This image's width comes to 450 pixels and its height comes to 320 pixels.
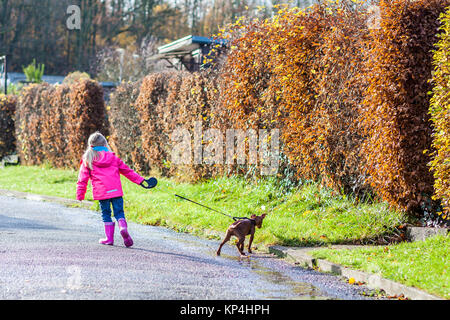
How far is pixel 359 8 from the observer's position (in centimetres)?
1002

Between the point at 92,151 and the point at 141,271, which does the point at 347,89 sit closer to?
the point at 92,151

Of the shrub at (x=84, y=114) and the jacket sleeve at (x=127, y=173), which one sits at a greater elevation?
the shrub at (x=84, y=114)

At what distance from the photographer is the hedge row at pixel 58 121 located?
66.1 ft

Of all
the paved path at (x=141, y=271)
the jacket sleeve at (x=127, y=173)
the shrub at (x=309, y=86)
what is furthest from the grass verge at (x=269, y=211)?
the jacket sleeve at (x=127, y=173)

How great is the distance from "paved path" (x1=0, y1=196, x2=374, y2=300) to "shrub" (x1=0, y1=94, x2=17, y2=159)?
17.3 metres

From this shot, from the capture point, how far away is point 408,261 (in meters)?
6.84

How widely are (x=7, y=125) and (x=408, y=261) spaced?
22528 millimetres

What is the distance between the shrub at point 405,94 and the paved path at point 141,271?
→ 7.46 feet

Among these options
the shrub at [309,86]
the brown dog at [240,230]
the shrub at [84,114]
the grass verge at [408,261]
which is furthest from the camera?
the shrub at [84,114]

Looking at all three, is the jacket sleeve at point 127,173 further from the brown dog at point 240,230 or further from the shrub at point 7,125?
the shrub at point 7,125

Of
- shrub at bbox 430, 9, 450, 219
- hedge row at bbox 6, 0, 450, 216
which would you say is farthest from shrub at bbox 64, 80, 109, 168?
shrub at bbox 430, 9, 450, 219
